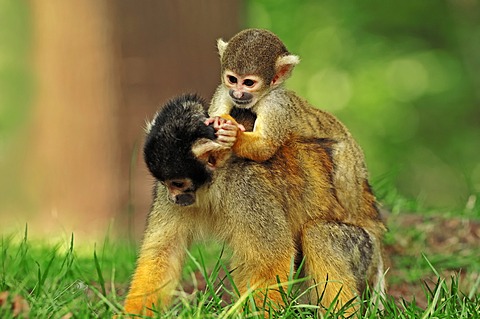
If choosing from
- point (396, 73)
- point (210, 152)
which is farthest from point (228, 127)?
point (396, 73)

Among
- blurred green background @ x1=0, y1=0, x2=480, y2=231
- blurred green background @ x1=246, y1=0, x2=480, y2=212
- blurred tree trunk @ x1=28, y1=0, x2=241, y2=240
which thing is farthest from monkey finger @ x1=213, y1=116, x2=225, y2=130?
blurred green background @ x1=246, y1=0, x2=480, y2=212

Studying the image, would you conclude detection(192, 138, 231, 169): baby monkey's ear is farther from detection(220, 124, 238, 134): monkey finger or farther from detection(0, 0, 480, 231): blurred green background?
detection(0, 0, 480, 231): blurred green background

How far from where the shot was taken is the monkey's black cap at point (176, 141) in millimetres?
4531

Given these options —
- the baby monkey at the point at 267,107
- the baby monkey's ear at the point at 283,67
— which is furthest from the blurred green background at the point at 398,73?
the baby monkey's ear at the point at 283,67

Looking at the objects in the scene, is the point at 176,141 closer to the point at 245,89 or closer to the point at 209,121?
the point at 209,121

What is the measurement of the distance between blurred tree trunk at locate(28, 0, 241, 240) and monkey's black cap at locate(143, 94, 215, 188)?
4855mm

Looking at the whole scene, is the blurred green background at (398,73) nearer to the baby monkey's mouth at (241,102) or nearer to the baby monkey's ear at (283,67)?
the baby monkey's ear at (283,67)

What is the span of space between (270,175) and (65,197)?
17.5ft

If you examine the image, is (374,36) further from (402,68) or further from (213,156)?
(213,156)

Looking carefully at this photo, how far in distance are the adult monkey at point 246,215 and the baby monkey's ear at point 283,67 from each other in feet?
1.06

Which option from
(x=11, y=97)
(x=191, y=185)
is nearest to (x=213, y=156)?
(x=191, y=185)

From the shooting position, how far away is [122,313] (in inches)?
159

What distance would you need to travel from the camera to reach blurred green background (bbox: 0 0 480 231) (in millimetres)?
19469

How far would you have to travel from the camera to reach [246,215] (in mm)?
4918
